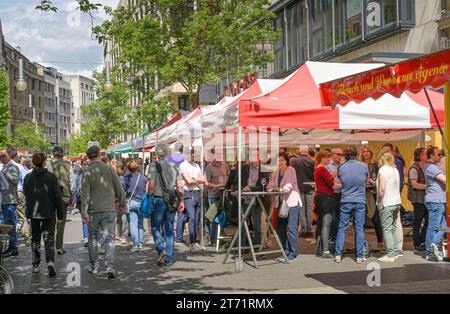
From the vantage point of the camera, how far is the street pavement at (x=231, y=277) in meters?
8.06

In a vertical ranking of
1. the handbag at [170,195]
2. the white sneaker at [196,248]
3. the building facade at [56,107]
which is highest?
the building facade at [56,107]

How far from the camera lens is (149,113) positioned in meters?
28.2

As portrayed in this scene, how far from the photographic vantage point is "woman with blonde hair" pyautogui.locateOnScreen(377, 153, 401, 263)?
10141 millimetres

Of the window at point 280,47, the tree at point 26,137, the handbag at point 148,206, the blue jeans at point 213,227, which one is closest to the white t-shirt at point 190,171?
the blue jeans at point 213,227

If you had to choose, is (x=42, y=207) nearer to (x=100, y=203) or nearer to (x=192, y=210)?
(x=100, y=203)

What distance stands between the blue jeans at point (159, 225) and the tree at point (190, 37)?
47.5 ft

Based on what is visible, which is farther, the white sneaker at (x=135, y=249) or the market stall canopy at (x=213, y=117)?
the white sneaker at (x=135, y=249)

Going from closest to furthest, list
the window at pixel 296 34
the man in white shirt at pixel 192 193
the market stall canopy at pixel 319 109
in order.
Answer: the market stall canopy at pixel 319 109 < the man in white shirt at pixel 192 193 < the window at pixel 296 34

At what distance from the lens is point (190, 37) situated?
2475cm

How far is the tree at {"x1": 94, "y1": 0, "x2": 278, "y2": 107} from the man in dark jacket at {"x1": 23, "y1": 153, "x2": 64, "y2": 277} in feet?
49.1

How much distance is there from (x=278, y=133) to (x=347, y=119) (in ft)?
17.2

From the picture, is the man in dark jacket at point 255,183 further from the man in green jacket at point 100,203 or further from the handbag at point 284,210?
the man in green jacket at point 100,203

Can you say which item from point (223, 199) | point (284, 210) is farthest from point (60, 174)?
point (284, 210)

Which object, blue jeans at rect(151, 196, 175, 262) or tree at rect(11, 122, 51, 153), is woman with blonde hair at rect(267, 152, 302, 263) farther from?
tree at rect(11, 122, 51, 153)
